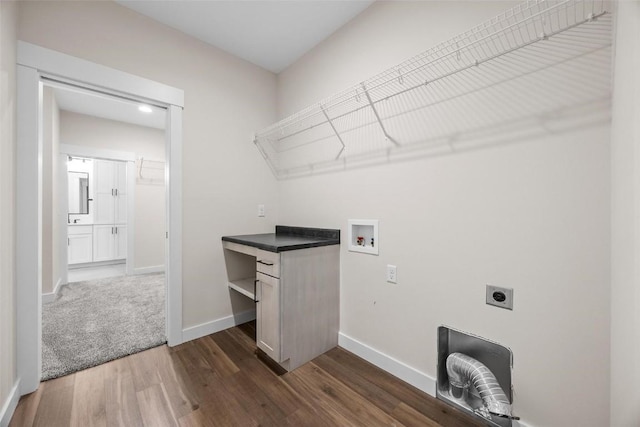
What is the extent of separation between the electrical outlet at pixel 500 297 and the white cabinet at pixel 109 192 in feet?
19.9

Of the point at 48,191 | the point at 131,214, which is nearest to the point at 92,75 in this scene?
the point at 48,191

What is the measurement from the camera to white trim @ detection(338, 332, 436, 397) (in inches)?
60.6

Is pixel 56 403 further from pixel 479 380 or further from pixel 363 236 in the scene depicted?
pixel 479 380

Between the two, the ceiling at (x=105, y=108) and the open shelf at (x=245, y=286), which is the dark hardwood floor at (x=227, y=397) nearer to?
the open shelf at (x=245, y=286)

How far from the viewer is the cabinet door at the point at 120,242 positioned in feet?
17.7

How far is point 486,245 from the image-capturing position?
1318 mm

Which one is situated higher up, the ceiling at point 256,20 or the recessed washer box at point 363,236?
the ceiling at point 256,20

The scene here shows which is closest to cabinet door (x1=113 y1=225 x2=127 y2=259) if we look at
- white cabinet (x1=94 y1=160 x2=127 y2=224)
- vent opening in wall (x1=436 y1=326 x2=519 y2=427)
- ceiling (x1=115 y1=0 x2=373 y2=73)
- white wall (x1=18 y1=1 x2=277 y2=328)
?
white cabinet (x1=94 y1=160 x2=127 y2=224)

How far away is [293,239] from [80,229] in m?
5.32

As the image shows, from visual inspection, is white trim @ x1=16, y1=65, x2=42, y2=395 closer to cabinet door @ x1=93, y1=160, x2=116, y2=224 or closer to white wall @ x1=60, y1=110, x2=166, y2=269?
white wall @ x1=60, y1=110, x2=166, y2=269

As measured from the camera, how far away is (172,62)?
2098 mm

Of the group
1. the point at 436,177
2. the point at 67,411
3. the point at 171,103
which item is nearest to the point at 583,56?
the point at 436,177

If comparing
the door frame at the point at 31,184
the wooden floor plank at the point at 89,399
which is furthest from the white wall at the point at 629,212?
the door frame at the point at 31,184

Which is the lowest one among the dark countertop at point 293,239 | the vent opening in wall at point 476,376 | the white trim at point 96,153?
the vent opening in wall at point 476,376
